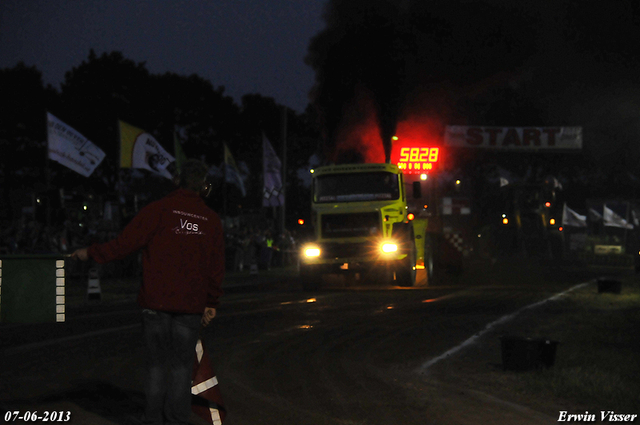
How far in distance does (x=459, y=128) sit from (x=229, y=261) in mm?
19079

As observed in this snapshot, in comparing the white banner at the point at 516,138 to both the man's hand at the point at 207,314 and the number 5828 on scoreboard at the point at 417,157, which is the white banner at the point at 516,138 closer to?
the number 5828 on scoreboard at the point at 417,157

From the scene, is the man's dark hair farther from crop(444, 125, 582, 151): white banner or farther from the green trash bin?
crop(444, 125, 582, 151): white banner

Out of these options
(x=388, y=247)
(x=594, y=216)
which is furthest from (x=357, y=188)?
(x=594, y=216)

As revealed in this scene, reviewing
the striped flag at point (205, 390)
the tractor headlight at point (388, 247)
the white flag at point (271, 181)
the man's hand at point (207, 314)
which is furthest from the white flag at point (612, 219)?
the man's hand at point (207, 314)

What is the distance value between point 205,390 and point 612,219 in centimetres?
4383

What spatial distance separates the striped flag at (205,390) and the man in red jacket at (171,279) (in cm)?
28

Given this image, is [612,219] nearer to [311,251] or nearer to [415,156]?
[415,156]

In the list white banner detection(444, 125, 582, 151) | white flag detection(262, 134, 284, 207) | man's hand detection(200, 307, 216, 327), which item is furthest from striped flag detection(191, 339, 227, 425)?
white banner detection(444, 125, 582, 151)

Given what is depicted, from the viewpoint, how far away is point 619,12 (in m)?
22.6

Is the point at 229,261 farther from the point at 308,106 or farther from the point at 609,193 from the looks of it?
the point at 609,193

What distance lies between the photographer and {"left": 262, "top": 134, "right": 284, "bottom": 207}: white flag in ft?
103

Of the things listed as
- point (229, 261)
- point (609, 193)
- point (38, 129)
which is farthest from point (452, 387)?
point (609, 193)

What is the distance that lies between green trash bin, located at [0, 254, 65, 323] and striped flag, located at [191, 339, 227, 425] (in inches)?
89.9

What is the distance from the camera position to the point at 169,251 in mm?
5062
